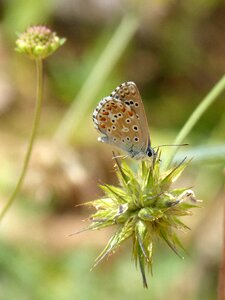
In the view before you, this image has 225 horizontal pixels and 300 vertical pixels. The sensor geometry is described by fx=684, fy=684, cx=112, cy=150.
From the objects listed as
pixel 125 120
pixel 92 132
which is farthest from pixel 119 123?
pixel 92 132

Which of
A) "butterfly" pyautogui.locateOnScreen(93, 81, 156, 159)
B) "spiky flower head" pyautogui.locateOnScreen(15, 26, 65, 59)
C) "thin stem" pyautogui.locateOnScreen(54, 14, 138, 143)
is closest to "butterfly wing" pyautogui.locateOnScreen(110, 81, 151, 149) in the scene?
"butterfly" pyautogui.locateOnScreen(93, 81, 156, 159)

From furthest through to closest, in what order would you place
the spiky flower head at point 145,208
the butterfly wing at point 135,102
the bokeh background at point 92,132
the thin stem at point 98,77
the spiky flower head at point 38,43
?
the thin stem at point 98,77, the bokeh background at point 92,132, the spiky flower head at point 38,43, the butterfly wing at point 135,102, the spiky flower head at point 145,208

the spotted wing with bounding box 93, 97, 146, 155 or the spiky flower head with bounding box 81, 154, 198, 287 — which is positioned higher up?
the spotted wing with bounding box 93, 97, 146, 155

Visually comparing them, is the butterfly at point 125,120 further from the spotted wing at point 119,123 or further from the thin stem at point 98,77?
the thin stem at point 98,77

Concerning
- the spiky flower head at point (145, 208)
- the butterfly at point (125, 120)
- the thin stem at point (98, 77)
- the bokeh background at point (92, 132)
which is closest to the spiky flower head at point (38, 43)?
the butterfly at point (125, 120)

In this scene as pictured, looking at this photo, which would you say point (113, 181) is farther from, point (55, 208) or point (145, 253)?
point (145, 253)

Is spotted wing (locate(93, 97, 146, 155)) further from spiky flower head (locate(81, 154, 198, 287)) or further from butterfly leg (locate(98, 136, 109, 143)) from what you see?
spiky flower head (locate(81, 154, 198, 287))
